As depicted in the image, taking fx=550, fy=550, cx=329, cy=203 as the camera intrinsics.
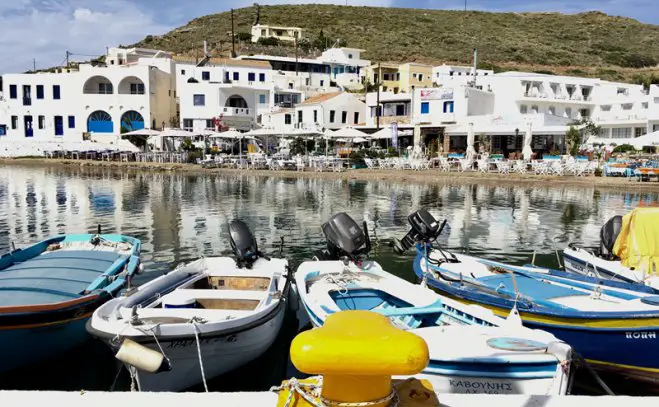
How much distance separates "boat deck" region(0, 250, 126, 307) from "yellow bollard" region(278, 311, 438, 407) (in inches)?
233

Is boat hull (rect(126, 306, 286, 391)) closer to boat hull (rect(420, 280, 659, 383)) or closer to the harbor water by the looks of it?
the harbor water

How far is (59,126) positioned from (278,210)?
4351cm

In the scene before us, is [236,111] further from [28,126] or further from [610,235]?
[610,235]

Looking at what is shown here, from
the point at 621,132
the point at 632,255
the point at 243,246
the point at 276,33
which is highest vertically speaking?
the point at 276,33

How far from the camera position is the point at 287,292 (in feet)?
30.5

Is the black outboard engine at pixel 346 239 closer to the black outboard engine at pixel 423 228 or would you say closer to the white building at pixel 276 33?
the black outboard engine at pixel 423 228

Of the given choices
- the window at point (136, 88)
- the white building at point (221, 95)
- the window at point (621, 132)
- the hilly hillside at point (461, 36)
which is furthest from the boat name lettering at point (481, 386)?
the hilly hillside at point (461, 36)

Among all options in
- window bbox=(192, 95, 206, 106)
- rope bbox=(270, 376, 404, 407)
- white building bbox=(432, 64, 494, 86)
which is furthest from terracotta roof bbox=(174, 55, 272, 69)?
rope bbox=(270, 376, 404, 407)

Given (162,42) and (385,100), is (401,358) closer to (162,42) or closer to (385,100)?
(385,100)

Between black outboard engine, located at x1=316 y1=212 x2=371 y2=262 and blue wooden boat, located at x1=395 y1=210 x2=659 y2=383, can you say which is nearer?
blue wooden boat, located at x1=395 y1=210 x2=659 y2=383

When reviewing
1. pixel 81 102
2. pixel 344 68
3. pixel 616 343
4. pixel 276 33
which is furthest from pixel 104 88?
pixel 616 343

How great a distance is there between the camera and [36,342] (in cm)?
714

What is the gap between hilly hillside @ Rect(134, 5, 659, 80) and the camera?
99125 mm

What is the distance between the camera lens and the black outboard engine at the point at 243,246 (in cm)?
980
